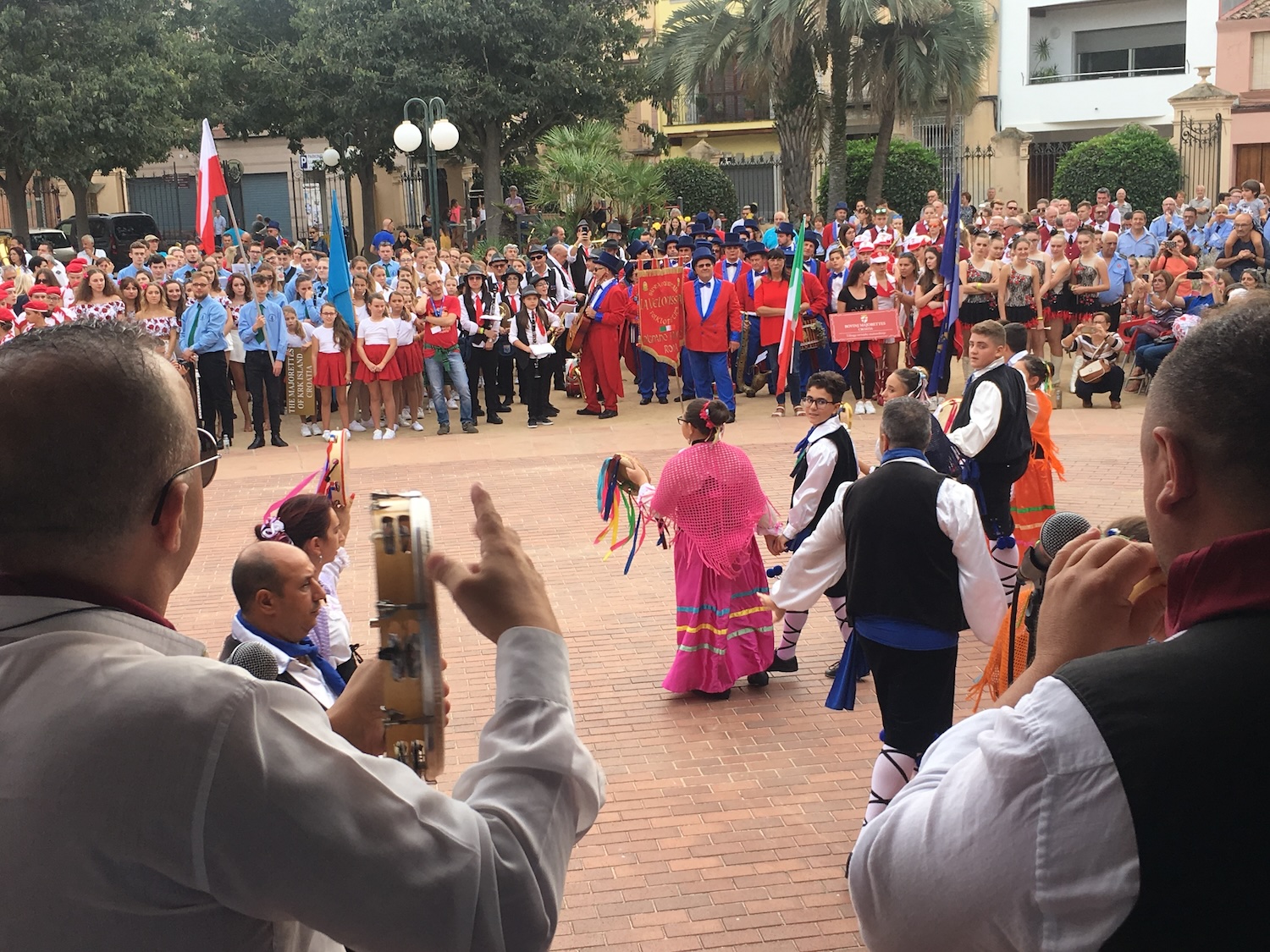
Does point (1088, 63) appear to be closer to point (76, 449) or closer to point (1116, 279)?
point (1116, 279)

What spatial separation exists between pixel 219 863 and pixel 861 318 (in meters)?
15.3

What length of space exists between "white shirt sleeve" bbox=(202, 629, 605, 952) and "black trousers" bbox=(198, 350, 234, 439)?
A: 1390cm

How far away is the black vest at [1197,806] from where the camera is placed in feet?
5.31

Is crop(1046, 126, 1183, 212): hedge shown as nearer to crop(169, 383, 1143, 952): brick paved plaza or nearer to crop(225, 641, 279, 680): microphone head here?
crop(169, 383, 1143, 952): brick paved plaza

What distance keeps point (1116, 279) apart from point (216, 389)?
1110 cm

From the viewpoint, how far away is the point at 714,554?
7406 millimetres

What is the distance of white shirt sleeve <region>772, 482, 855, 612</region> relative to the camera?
20.8ft

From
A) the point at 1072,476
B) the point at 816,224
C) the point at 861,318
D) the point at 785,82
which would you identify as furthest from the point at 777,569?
the point at 785,82

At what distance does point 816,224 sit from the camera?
82.9 feet

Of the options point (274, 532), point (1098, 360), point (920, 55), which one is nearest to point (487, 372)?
point (1098, 360)

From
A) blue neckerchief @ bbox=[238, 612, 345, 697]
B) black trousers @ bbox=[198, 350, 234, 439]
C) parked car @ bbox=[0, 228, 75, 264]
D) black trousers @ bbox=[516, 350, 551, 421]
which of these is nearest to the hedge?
black trousers @ bbox=[516, 350, 551, 421]

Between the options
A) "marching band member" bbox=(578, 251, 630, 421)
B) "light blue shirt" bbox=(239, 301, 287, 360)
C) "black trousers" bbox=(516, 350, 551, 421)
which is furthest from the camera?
"marching band member" bbox=(578, 251, 630, 421)

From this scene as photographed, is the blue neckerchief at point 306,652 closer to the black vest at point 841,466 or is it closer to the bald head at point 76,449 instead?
the bald head at point 76,449

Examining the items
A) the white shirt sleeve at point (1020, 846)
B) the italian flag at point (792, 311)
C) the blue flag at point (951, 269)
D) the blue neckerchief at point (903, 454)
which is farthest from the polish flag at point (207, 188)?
the white shirt sleeve at point (1020, 846)
